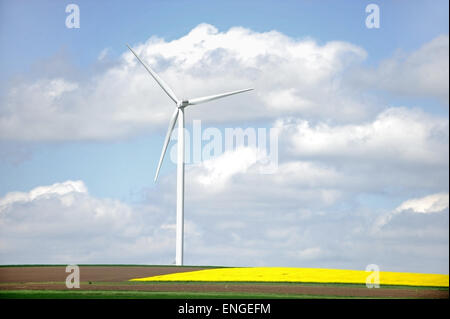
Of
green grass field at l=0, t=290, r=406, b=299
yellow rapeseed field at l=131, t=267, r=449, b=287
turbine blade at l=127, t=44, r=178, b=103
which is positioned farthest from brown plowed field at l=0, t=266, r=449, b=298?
Result: turbine blade at l=127, t=44, r=178, b=103

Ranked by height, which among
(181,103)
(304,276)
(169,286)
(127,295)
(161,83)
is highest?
(161,83)

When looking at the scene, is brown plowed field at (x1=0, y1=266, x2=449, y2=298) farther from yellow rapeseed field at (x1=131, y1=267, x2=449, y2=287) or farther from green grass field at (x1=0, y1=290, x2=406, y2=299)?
yellow rapeseed field at (x1=131, y1=267, x2=449, y2=287)

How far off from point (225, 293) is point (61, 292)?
37.3 feet

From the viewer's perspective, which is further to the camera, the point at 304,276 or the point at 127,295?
the point at 304,276

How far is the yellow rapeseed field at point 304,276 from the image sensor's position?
2399 inches

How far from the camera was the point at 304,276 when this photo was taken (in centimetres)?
6412

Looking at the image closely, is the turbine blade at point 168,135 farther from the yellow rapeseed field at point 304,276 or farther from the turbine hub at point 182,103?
the yellow rapeseed field at point 304,276

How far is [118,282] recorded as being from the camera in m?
60.3

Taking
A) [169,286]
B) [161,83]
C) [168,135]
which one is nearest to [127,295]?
[169,286]

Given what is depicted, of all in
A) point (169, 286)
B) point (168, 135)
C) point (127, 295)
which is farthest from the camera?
point (168, 135)

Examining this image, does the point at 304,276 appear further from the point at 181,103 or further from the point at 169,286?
the point at 181,103

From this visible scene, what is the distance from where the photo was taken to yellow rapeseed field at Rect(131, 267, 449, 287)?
6094cm

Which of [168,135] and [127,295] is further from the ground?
[168,135]
